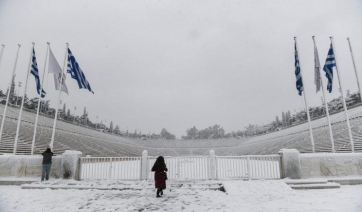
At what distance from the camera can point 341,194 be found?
8.02 meters

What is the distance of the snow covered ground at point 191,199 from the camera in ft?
21.6

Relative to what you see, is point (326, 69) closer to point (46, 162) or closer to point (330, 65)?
point (330, 65)

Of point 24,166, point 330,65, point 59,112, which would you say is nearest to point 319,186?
point 330,65

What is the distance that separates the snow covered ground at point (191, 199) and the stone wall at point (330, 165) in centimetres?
102

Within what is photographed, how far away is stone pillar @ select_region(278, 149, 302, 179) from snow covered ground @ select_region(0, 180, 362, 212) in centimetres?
134

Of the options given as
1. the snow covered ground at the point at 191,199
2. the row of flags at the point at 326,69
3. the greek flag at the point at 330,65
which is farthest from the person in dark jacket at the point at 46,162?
the greek flag at the point at 330,65

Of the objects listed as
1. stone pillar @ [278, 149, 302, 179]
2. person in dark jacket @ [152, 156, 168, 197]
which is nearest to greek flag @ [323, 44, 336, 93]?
stone pillar @ [278, 149, 302, 179]

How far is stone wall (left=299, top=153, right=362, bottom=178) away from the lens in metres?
10.3

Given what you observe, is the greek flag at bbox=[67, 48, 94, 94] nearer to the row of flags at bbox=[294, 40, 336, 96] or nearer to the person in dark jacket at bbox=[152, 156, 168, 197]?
the person in dark jacket at bbox=[152, 156, 168, 197]

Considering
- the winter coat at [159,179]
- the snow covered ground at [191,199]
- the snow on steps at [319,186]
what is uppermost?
Answer: the winter coat at [159,179]

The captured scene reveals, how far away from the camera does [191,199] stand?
24.6 feet

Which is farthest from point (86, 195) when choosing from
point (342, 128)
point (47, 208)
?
point (342, 128)

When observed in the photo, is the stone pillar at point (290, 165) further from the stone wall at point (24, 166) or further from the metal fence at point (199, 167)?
the stone wall at point (24, 166)

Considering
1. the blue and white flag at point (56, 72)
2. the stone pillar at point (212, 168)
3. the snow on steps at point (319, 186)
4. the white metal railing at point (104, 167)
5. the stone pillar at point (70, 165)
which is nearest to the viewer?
the snow on steps at point (319, 186)
